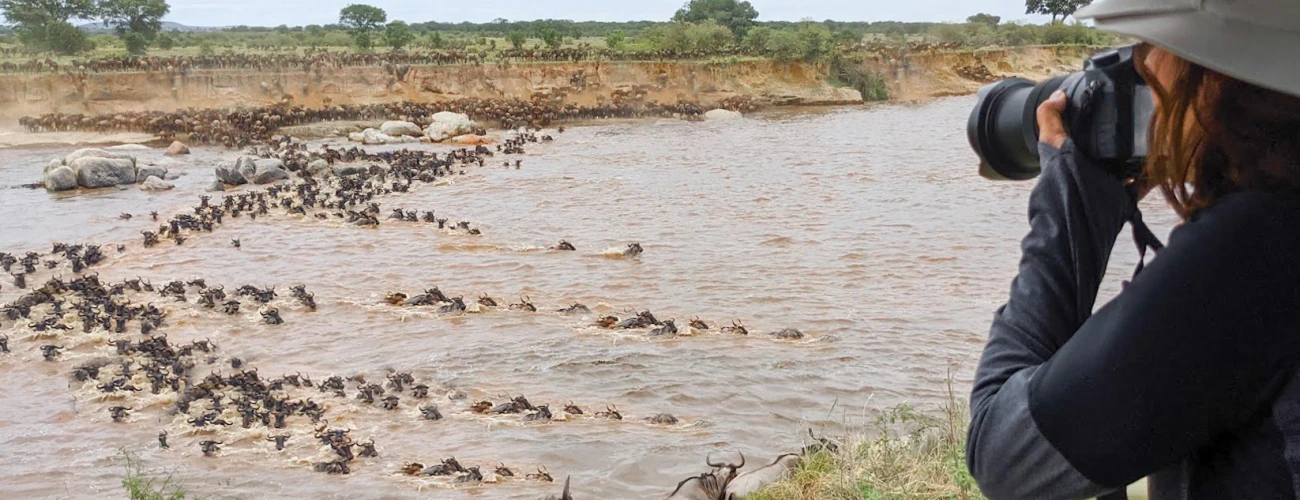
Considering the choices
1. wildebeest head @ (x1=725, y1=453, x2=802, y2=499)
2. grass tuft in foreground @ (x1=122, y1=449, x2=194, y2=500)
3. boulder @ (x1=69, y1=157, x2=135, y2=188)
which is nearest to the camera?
wildebeest head @ (x1=725, y1=453, x2=802, y2=499)

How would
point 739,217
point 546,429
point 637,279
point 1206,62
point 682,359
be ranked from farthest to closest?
point 739,217 → point 637,279 → point 682,359 → point 546,429 → point 1206,62

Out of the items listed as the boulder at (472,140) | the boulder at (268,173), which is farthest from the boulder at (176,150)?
the boulder at (472,140)

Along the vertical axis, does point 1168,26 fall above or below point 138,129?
above

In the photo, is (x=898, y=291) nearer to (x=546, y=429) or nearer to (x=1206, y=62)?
(x=546, y=429)

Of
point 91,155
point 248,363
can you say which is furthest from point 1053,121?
point 91,155

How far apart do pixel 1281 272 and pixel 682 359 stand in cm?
709

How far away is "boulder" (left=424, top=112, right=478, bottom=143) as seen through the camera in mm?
26164

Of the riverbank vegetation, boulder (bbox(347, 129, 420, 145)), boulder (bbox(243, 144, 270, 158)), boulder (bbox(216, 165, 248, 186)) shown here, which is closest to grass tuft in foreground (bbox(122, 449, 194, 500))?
boulder (bbox(216, 165, 248, 186))

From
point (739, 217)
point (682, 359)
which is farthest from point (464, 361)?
point (739, 217)

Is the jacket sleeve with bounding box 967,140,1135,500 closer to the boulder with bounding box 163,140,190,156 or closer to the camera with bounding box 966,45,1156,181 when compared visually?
the camera with bounding box 966,45,1156,181

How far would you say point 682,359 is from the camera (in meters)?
8.05

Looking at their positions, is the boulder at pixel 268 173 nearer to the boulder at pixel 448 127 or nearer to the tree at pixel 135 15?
the boulder at pixel 448 127

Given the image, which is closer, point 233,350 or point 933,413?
point 933,413

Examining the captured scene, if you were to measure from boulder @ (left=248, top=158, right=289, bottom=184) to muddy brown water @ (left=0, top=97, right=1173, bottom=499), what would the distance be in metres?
1.03
